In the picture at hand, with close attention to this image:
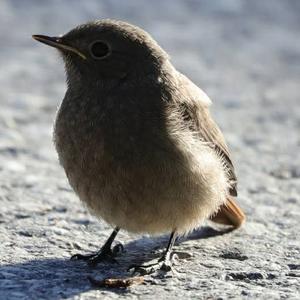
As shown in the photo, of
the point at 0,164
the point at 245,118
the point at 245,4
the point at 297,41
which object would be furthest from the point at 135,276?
the point at 245,4

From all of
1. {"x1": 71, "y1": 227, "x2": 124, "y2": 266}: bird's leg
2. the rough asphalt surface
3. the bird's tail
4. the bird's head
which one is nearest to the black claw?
{"x1": 71, "y1": 227, "x2": 124, "y2": 266}: bird's leg

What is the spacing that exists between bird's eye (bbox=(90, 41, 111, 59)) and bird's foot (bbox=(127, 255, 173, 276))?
1389 mm

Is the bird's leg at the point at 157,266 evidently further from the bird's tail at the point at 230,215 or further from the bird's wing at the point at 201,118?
the bird's wing at the point at 201,118

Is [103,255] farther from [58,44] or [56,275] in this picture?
[58,44]

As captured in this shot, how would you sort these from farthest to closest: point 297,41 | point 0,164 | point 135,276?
point 297,41, point 0,164, point 135,276

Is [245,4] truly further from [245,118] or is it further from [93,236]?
[93,236]

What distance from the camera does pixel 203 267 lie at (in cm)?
563

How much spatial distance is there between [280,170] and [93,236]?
85.6 inches

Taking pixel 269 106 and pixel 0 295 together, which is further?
pixel 269 106

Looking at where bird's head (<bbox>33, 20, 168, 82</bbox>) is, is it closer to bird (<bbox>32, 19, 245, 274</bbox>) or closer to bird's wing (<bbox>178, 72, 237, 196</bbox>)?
bird (<bbox>32, 19, 245, 274</bbox>)

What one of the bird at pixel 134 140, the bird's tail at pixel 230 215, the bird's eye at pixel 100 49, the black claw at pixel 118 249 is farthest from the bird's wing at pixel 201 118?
the black claw at pixel 118 249

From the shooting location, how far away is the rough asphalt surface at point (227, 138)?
5344mm

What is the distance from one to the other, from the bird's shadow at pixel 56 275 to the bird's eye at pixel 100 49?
130 cm

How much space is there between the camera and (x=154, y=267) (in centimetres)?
549
